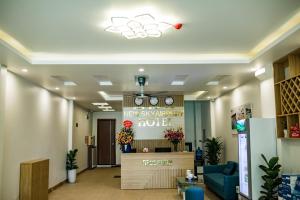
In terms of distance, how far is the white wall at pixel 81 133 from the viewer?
11.5 meters

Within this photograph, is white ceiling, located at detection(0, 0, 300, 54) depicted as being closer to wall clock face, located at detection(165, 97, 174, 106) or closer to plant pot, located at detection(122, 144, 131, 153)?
plant pot, located at detection(122, 144, 131, 153)

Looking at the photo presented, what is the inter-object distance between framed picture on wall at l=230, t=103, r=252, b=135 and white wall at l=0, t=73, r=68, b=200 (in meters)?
5.46

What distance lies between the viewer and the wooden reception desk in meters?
8.52

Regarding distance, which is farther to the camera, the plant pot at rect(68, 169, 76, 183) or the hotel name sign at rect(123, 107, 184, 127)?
the plant pot at rect(68, 169, 76, 183)

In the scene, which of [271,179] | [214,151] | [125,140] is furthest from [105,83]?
[271,179]

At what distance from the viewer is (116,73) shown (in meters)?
6.43

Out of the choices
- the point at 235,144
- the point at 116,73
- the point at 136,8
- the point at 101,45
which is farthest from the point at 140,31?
the point at 235,144

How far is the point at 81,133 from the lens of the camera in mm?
12625

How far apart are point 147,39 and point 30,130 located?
4015 millimetres

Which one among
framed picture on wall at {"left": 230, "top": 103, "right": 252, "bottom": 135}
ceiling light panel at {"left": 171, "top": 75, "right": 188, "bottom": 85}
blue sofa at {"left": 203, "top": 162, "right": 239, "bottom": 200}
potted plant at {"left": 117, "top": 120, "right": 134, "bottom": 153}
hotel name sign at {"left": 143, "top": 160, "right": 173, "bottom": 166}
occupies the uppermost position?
ceiling light panel at {"left": 171, "top": 75, "right": 188, "bottom": 85}

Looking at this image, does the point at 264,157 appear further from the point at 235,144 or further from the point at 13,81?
the point at 13,81

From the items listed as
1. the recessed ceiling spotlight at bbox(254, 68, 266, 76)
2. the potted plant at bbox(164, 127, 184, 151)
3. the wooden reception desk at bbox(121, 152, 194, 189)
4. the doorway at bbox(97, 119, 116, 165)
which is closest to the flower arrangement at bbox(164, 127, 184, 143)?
the potted plant at bbox(164, 127, 184, 151)

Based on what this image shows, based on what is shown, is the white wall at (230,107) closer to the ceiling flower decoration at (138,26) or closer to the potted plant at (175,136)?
the potted plant at (175,136)

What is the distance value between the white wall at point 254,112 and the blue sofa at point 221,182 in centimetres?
75
